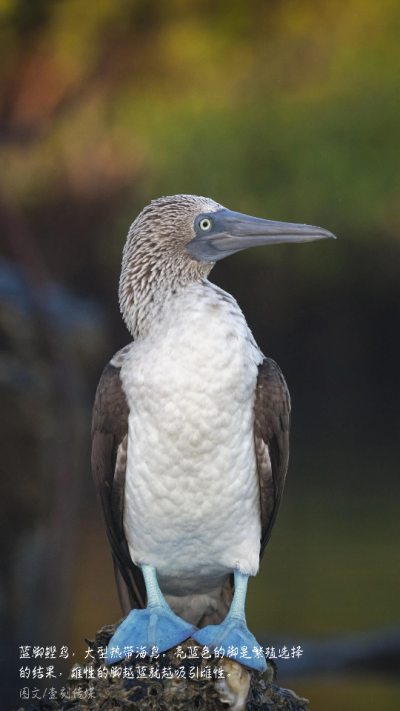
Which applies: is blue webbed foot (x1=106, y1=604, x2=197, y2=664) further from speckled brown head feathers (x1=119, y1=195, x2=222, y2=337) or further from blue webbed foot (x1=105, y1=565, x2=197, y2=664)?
speckled brown head feathers (x1=119, y1=195, x2=222, y2=337)

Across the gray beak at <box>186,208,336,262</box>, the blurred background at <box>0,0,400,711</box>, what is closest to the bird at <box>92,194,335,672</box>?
the gray beak at <box>186,208,336,262</box>

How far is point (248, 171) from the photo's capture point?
387cm

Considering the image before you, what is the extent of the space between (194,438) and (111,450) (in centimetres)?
28

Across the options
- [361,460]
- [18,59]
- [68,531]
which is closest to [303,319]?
[361,460]

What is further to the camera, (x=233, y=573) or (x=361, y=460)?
(x=361, y=460)

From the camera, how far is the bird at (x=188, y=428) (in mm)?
1794

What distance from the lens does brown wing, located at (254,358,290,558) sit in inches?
75.8

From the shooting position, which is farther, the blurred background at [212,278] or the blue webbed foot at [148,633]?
the blurred background at [212,278]

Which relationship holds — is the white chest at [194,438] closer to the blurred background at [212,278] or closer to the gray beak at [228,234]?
the gray beak at [228,234]

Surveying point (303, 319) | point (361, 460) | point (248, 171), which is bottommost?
point (361, 460)

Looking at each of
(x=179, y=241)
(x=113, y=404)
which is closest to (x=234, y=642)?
(x=113, y=404)

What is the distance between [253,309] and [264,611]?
58.0 inches

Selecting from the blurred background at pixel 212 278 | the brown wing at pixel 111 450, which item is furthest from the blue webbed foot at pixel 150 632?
the blurred background at pixel 212 278

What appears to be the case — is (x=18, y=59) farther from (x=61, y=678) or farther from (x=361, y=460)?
(x=61, y=678)
